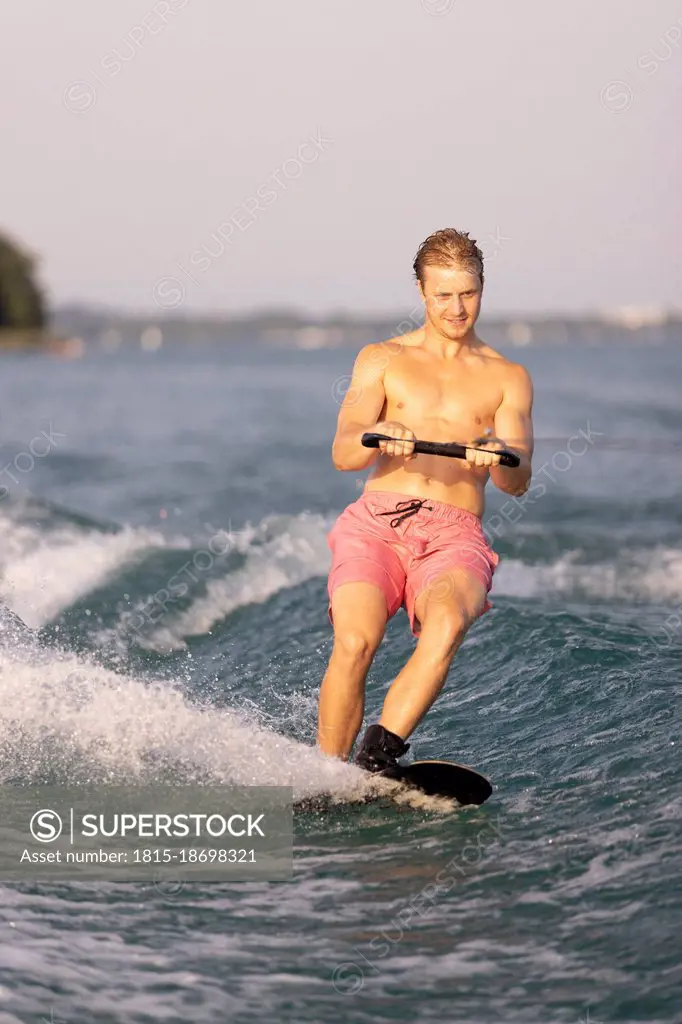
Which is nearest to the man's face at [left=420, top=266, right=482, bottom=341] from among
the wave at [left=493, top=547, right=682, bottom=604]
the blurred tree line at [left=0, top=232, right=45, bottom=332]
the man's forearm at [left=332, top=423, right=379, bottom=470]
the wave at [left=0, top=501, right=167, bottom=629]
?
the man's forearm at [left=332, top=423, right=379, bottom=470]

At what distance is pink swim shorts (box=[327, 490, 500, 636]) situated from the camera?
5.95m

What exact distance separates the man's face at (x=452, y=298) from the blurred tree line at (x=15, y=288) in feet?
355

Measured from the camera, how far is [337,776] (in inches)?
225

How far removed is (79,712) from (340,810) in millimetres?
1663

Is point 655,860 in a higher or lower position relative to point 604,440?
lower

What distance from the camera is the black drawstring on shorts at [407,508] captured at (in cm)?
612

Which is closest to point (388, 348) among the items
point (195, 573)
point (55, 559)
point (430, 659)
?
point (430, 659)

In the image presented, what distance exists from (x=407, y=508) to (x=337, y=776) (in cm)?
117

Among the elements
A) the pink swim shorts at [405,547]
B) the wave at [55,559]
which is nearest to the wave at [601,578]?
the wave at [55,559]

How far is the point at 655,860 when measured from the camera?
5.21 meters

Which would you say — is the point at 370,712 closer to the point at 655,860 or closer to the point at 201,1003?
the point at 655,860

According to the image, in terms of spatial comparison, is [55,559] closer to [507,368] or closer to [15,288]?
[507,368]

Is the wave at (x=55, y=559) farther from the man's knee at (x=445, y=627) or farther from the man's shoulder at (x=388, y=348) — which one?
the man's knee at (x=445, y=627)

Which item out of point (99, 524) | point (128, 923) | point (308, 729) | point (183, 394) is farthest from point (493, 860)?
point (183, 394)
